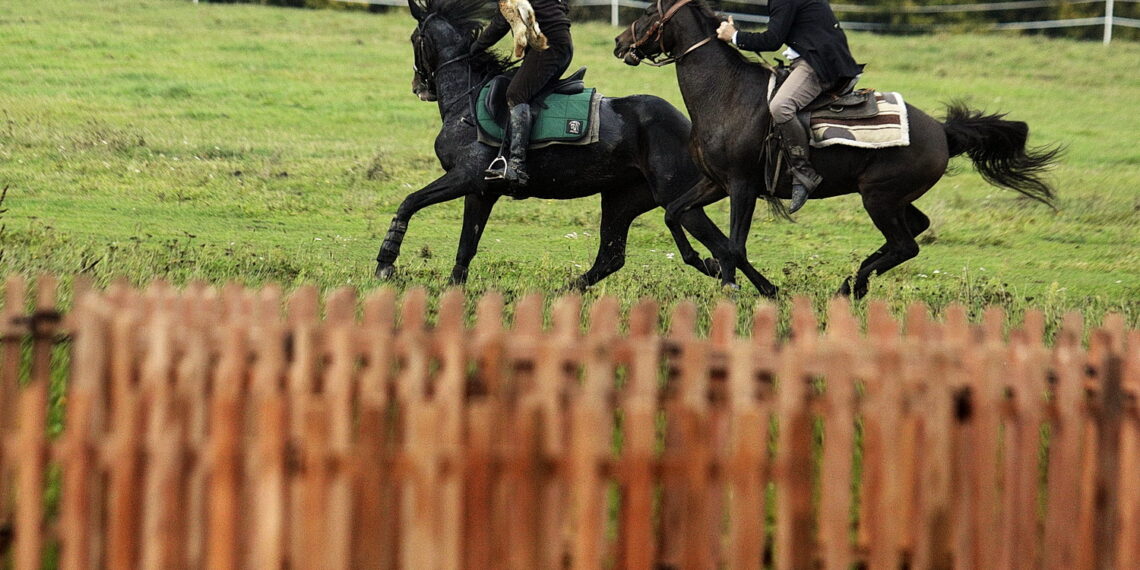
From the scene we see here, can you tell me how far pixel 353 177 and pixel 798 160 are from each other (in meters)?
8.58

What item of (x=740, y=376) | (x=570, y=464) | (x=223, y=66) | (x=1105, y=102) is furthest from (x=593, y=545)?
(x=1105, y=102)

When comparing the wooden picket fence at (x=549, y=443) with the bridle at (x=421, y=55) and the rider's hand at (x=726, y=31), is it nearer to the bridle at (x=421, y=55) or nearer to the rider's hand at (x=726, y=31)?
the rider's hand at (x=726, y=31)

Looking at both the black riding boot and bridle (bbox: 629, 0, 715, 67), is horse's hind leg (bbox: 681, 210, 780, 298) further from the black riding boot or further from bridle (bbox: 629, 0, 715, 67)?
bridle (bbox: 629, 0, 715, 67)

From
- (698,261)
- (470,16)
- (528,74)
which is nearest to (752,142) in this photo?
(698,261)

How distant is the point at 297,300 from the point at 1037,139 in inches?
830

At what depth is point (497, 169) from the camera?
34.7 ft

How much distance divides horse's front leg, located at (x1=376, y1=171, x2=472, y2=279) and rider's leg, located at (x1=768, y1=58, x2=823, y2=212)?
233 cm

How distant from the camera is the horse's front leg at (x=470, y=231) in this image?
35.6 ft

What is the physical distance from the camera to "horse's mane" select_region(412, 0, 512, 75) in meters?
11.0

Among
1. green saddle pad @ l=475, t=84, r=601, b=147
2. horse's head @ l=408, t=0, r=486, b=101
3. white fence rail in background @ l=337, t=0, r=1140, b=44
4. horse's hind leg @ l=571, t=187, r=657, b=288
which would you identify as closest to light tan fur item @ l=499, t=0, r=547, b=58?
green saddle pad @ l=475, t=84, r=601, b=147

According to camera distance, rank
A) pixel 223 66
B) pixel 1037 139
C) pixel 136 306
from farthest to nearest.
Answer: pixel 223 66 → pixel 1037 139 → pixel 136 306

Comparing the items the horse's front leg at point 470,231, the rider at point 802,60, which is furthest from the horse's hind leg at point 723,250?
the horse's front leg at point 470,231

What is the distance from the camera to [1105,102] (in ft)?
90.3

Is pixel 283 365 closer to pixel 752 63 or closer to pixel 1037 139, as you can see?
pixel 752 63
